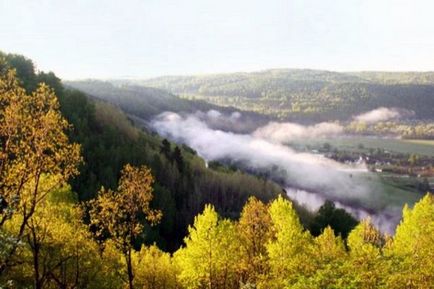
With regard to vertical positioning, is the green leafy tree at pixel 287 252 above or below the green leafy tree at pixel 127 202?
below

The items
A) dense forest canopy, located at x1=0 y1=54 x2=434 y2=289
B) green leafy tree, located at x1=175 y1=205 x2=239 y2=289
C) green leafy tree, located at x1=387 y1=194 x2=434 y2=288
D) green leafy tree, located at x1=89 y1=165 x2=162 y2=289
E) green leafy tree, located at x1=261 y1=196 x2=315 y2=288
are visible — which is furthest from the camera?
green leafy tree, located at x1=175 y1=205 x2=239 y2=289

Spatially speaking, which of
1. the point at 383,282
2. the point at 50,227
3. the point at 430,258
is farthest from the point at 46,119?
the point at 430,258

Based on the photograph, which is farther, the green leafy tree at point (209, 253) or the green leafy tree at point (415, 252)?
the green leafy tree at point (209, 253)


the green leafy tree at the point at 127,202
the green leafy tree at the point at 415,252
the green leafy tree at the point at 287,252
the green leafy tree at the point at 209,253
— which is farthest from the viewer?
the green leafy tree at the point at 209,253

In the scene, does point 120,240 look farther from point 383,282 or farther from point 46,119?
point 383,282

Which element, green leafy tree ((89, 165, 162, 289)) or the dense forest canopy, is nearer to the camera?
the dense forest canopy

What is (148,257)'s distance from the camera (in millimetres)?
98375

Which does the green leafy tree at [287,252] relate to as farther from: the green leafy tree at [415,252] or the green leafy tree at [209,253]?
the green leafy tree at [415,252]

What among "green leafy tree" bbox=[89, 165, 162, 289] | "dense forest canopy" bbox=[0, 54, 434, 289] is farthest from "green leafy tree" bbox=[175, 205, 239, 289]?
"green leafy tree" bbox=[89, 165, 162, 289]

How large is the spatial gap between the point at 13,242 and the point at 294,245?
42394mm

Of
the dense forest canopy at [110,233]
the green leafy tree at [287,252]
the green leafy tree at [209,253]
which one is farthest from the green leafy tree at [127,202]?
the green leafy tree at [209,253]

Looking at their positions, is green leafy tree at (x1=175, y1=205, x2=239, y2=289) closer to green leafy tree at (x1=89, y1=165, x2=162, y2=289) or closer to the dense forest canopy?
the dense forest canopy

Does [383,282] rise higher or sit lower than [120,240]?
Answer: lower

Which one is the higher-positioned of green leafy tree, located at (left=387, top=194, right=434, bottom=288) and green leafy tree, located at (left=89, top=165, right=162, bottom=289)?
green leafy tree, located at (left=89, top=165, right=162, bottom=289)
